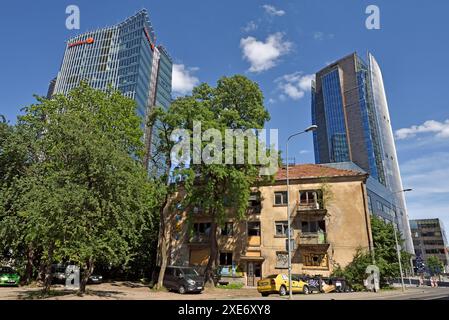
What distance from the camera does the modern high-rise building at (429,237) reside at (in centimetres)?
12388

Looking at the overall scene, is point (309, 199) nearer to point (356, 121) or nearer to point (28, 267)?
point (28, 267)

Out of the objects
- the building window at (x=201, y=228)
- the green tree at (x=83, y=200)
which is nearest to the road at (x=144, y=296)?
the green tree at (x=83, y=200)

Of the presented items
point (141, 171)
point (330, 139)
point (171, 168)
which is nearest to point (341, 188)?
point (171, 168)

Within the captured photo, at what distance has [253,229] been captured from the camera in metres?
33.7

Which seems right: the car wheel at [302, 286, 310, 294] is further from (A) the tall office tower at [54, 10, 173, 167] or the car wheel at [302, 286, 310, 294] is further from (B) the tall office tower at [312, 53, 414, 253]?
(B) the tall office tower at [312, 53, 414, 253]

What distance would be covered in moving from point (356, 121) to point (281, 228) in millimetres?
109555

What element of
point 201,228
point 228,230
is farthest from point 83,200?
point 201,228

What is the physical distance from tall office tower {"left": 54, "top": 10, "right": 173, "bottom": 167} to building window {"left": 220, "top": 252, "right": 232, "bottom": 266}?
82.3m

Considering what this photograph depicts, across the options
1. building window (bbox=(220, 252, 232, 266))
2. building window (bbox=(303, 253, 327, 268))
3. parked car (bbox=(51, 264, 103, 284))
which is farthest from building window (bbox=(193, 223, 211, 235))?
parked car (bbox=(51, 264, 103, 284))

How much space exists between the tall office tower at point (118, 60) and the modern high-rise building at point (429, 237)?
116584mm

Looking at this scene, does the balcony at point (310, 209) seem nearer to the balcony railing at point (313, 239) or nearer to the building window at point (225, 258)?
the balcony railing at point (313, 239)
